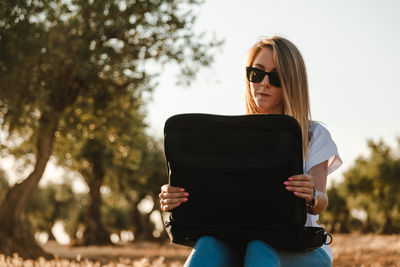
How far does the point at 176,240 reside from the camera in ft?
10.1

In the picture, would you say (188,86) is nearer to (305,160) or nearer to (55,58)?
(55,58)

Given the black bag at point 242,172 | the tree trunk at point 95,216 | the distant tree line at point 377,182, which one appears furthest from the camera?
the distant tree line at point 377,182

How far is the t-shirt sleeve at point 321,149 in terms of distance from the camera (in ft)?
10.9

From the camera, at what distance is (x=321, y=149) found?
3348 mm

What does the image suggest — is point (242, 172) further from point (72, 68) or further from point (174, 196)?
point (72, 68)

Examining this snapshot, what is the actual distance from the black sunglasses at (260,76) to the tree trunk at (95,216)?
2982cm

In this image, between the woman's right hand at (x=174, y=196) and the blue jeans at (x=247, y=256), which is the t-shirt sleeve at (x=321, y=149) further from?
the woman's right hand at (x=174, y=196)

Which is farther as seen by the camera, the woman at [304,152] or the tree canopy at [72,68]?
the tree canopy at [72,68]

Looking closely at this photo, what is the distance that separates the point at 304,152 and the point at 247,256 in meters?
0.89

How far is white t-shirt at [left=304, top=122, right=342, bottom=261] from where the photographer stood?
3318 millimetres

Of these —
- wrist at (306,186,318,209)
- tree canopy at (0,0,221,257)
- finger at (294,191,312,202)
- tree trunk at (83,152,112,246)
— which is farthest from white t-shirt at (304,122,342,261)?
tree trunk at (83,152,112,246)

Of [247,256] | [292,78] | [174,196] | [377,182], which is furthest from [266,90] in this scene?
[377,182]

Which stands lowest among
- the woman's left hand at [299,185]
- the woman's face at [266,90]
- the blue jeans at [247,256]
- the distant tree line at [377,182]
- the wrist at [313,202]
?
the distant tree line at [377,182]

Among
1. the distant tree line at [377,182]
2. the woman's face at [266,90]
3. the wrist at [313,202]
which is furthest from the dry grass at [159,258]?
the distant tree line at [377,182]
